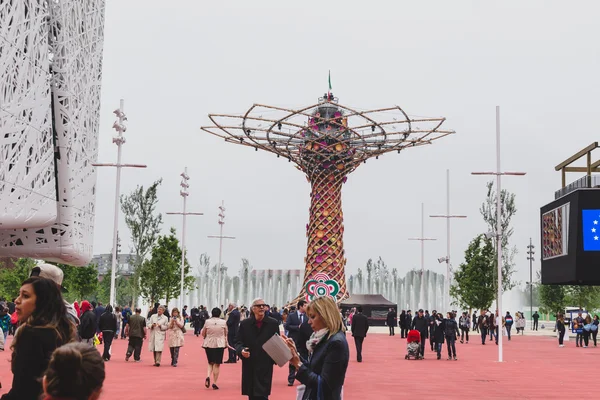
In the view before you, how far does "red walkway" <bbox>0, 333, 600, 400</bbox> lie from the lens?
1468 centimetres

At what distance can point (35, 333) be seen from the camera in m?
4.71

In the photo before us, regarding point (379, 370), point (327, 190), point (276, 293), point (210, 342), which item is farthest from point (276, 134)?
point (276, 293)

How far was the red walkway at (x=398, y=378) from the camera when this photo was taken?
14680mm

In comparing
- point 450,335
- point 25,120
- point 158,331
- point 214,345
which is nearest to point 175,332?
point 158,331

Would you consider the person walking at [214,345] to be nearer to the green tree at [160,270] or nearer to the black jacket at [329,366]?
the black jacket at [329,366]

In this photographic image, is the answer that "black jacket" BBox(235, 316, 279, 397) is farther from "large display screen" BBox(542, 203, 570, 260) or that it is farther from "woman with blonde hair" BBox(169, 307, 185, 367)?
"large display screen" BBox(542, 203, 570, 260)

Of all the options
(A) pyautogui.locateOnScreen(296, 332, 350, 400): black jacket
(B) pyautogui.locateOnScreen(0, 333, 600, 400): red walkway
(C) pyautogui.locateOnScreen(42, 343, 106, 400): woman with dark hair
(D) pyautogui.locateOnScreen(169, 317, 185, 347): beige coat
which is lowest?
(B) pyautogui.locateOnScreen(0, 333, 600, 400): red walkway

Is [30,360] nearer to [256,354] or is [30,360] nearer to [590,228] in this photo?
[256,354]

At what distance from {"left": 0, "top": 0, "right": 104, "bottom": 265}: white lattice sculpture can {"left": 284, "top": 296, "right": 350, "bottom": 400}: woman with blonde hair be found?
31610 millimetres

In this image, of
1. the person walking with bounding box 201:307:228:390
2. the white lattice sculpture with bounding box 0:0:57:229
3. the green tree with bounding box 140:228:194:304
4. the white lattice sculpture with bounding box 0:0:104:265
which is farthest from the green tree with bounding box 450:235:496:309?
the person walking with bounding box 201:307:228:390

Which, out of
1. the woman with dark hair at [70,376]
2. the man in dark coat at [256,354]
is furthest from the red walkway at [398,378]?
the woman with dark hair at [70,376]

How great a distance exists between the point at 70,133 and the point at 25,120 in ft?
19.8

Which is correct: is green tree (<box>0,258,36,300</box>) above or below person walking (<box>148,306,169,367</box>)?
above

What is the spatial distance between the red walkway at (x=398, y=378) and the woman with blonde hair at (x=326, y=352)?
7.96m
